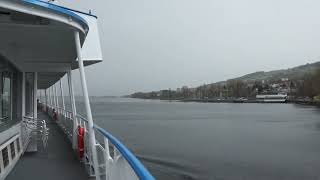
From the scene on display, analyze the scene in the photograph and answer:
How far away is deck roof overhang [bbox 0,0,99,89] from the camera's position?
155 inches

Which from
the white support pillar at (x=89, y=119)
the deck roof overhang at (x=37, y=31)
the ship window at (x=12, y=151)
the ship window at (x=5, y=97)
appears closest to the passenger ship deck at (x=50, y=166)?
the ship window at (x=12, y=151)

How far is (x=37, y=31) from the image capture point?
4922mm

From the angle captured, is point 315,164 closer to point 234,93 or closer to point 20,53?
point 20,53

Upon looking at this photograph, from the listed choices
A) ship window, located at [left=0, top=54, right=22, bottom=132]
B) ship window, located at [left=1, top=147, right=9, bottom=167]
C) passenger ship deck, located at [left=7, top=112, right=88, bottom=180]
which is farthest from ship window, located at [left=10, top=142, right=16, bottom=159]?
ship window, located at [left=1, top=147, right=9, bottom=167]

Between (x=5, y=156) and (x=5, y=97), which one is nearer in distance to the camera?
(x=5, y=156)

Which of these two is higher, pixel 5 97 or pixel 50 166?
pixel 5 97

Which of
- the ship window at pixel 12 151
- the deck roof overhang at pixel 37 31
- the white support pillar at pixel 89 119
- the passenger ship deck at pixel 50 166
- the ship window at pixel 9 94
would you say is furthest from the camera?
the ship window at pixel 9 94

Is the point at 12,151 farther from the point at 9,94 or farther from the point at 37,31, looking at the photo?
the point at 37,31

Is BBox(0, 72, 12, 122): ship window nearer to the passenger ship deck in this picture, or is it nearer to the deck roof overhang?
the deck roof overhang

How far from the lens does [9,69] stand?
320 inches

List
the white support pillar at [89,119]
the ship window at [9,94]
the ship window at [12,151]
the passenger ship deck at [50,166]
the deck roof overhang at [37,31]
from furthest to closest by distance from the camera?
the ship window at [9,94], the ship window at [12,151], the passenger ship deck at [50,166], the white support pillar at [89,119], the deck roof overhang at [37,31]

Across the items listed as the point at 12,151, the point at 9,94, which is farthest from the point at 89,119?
the point at 9,94

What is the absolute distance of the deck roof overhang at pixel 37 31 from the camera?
393 centimetres

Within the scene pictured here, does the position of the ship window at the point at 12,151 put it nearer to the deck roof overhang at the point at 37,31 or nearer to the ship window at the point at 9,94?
→ the ship window at the point at 9,94
